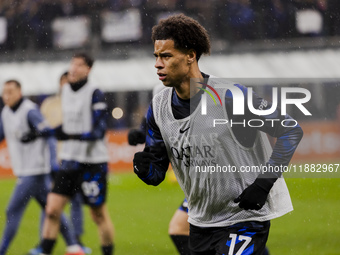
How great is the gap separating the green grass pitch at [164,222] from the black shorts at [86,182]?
3.16 ft

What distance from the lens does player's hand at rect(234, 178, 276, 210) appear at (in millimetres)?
3180

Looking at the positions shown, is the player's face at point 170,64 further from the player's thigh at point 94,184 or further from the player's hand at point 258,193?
the player's thigh at point 94,184

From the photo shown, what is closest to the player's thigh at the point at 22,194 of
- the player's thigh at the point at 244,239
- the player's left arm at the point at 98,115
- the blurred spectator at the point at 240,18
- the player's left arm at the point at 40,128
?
the player's left arm at the point at 40,128

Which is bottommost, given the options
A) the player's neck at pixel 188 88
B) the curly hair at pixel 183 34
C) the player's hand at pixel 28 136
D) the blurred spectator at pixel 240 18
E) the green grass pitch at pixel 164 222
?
the green grass pitch at pixel 164 222

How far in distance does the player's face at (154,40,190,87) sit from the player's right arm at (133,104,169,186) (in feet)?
0.84

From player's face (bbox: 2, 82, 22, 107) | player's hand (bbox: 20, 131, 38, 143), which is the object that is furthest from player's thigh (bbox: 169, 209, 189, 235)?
player's face (bbox: 2, 82, 22, 107)

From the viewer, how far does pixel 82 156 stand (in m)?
6.16

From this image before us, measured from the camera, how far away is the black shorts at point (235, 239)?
3352 millimetres

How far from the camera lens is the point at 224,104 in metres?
3.34

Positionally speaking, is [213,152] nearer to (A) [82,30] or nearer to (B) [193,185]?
(B) [193,185]

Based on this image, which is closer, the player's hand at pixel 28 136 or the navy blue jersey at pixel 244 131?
the navy blue jersey at pixel 244 131

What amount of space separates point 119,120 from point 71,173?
21.8 ft

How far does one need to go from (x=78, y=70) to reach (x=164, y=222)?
10.5ft

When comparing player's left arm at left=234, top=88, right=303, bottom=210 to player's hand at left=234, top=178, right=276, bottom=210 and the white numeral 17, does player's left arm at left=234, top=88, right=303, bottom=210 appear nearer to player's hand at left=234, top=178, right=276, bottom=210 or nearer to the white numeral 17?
player's hand at left=234, top=178, right=276, bottom=210
